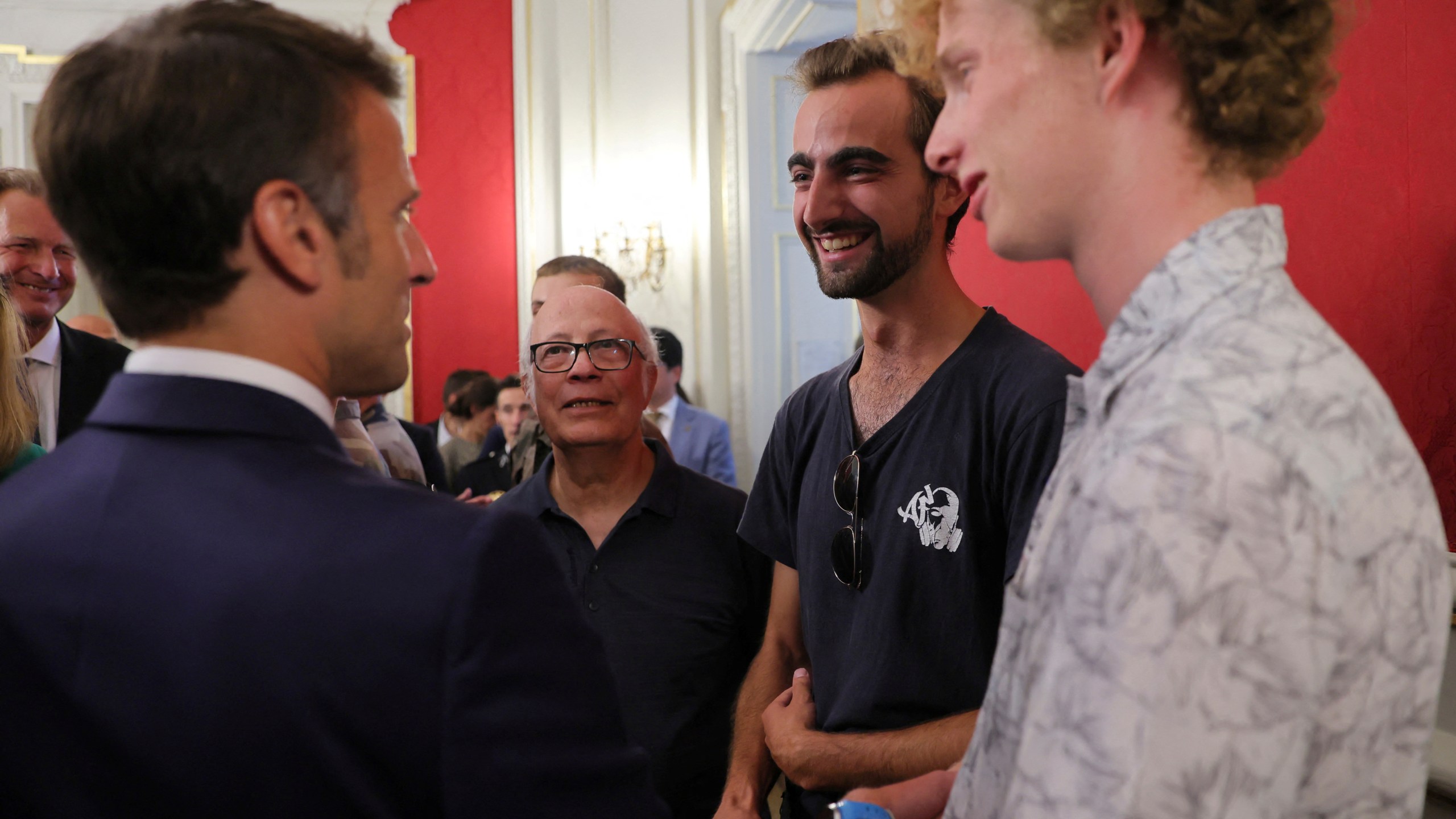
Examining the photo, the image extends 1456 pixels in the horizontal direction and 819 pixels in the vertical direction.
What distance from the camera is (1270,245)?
2.67ft

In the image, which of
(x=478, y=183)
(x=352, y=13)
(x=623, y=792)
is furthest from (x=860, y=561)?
(x=352, y=13)

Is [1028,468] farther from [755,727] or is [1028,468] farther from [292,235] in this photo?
[292,235]

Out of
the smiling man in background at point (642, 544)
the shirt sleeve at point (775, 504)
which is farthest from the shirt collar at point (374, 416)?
the shirt sleeve at point (775, 504)

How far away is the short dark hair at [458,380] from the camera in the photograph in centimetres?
699

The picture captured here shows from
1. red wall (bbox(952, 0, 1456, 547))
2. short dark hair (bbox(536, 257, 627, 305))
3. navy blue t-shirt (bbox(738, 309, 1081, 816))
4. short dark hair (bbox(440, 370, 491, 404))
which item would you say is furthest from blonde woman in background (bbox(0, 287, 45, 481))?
short dark hair (bbox(440, 370, 491, 404))

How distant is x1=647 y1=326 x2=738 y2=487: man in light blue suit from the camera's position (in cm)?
535

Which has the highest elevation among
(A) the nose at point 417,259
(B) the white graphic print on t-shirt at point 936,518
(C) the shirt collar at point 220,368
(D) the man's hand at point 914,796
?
(A) the nose at point 417,259

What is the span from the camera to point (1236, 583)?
0.68m

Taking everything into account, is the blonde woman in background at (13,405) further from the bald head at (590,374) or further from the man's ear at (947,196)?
the man's ear at (947,196)

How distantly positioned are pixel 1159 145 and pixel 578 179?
779 cm

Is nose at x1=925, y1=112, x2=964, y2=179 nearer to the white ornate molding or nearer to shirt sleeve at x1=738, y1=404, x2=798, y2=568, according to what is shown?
shirt sleeve at x1=738, y1=404, x2=798, y2=568

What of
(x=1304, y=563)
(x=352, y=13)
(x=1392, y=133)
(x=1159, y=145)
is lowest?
(x=1304, y=563)

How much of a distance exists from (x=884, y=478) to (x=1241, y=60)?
85cm

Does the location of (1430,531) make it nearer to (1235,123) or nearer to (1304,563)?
(1304,563)
